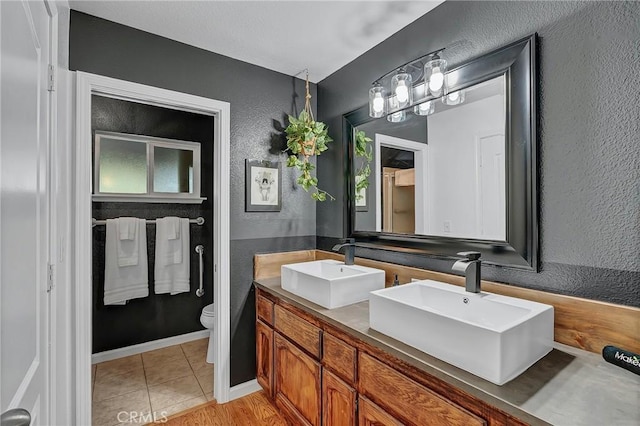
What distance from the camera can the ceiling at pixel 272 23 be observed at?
1736 millimetres

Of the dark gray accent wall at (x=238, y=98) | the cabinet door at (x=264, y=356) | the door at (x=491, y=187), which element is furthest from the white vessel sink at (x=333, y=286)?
the door at (x=491, y=187)

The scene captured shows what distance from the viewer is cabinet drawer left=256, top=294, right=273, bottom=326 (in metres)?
2.14

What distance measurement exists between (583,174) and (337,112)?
1.64 meters

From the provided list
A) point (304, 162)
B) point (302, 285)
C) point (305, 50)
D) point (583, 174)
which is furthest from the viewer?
point (304, 162)

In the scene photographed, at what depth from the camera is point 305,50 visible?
2.19 metres

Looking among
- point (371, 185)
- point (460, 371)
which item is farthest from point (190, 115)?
point (460, 371)

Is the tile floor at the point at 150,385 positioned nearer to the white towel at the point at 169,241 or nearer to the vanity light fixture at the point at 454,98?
the white towel at the point at 169,241

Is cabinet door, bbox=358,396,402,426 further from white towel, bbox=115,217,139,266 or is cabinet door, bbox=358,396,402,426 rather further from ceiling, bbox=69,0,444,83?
white towel, bbox=115,217,139,266

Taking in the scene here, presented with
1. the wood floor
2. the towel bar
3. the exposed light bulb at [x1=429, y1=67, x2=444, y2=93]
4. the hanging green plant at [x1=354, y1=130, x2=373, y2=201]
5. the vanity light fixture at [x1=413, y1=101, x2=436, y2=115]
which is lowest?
the wood floor

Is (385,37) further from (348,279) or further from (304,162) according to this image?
(348,279)

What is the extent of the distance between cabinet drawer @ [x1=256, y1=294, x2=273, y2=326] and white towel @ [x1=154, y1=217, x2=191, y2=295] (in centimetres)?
123

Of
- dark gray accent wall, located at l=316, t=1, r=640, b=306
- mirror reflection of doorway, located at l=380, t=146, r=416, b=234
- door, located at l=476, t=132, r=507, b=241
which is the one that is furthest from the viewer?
mirror reflection of doorway, located at l=380, t=146, r=416, b=234

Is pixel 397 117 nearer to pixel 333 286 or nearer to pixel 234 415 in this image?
pixel 333 286

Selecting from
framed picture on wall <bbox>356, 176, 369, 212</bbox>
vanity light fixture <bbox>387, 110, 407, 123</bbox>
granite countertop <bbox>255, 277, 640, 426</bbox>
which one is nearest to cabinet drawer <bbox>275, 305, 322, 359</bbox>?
granite countertop <bbox>255, 277, 640, 426</bbox>
